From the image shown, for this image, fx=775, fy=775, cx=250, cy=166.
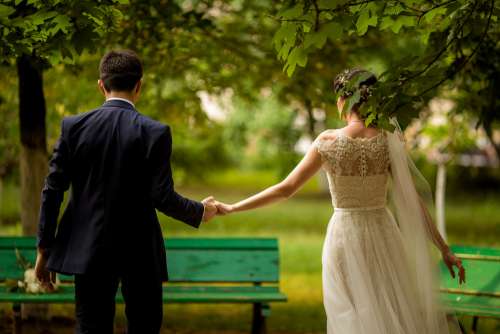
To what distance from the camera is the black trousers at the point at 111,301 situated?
4156 mm

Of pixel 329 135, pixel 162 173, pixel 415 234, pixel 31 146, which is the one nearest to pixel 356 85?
pixel 329 135

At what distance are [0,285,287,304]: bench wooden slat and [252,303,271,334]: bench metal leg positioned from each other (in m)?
0.10

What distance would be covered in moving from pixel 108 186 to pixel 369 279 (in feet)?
6.16

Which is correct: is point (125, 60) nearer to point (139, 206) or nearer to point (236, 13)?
point (139, 206)

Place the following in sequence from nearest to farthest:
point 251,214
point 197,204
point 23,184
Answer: point 197,204
point 23,184
point 251,214

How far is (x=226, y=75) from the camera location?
9.41 m

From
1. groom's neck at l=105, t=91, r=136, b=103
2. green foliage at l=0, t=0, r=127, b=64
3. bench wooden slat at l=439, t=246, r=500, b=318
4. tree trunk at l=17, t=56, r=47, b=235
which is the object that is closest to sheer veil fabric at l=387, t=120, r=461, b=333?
bench wooden slat at l=439, t=246, r=500, b=318

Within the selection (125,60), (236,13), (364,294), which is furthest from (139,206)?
(236,13)

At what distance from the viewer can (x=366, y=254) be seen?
509 centimetres

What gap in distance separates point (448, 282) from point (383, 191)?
2207 mm

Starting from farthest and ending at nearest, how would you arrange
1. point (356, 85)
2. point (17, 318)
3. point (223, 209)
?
point (17, 318), point (223, 209), point (356, 85)

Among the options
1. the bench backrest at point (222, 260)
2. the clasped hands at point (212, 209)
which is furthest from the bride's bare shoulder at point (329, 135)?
the bench backrest at point (222, 260)

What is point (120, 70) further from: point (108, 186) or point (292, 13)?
point (292, 13)

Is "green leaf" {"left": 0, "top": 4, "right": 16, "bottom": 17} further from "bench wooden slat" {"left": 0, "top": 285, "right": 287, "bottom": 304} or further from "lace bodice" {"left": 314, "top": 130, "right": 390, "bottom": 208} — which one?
"bench wooden slat" {"left": 0, "top": 285, "right": 287, "bottom": 304}
